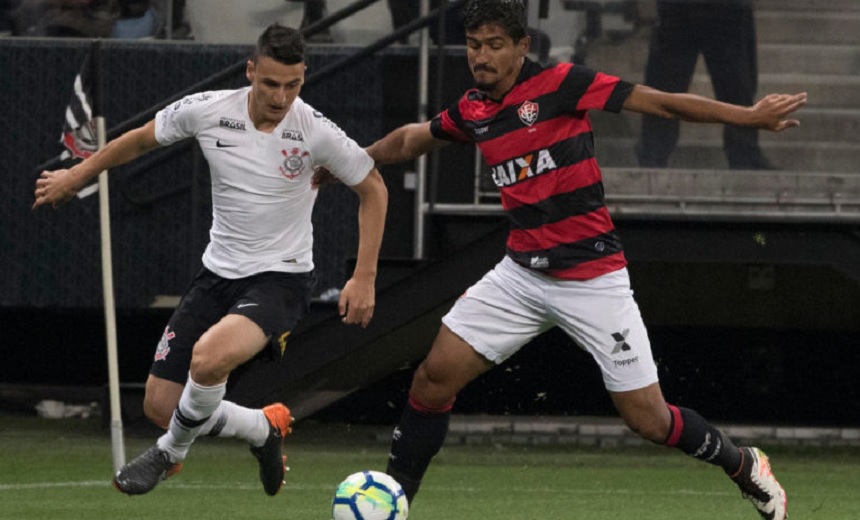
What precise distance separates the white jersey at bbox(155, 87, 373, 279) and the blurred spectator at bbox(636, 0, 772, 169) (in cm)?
330

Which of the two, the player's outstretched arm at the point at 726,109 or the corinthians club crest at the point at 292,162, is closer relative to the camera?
the player's outstretched arm at the point at 726,109

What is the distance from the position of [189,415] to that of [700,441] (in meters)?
2.22

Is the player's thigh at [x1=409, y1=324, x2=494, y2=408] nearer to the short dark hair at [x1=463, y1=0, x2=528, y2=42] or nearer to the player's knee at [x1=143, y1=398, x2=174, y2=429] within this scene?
the short dark hair at [x1=463, y1=0, x2=528, y2=42]

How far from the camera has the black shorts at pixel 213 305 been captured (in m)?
8.12

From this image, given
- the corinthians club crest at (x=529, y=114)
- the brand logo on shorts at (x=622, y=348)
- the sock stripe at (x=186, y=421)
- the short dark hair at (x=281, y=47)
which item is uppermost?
the short dark hair at (x=281, y=47)

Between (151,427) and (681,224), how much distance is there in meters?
3.73

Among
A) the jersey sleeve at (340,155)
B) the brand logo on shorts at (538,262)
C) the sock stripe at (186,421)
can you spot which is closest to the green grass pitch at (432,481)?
the sock stripe at (186,421)

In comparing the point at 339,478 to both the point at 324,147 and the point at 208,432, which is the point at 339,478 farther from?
the point at 324,147

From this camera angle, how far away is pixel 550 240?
7.54m

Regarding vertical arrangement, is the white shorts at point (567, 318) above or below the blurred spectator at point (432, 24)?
below

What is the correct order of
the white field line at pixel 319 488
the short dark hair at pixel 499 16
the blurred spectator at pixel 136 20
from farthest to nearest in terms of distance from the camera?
the blurred spectator at pixel 136 20 < the white field line at pixel 319 488 < the short dark hair at pixel 499 16

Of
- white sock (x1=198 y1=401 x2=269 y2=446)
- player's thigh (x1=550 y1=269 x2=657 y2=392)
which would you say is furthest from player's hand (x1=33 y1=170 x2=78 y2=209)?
player's thigh (x1=550 y1=269 x2=657 y2=392)

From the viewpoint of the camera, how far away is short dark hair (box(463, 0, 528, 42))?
7.34 meters

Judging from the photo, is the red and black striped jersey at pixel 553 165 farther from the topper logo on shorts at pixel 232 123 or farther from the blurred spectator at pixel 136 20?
the blurred spectator at pixel 136 20
